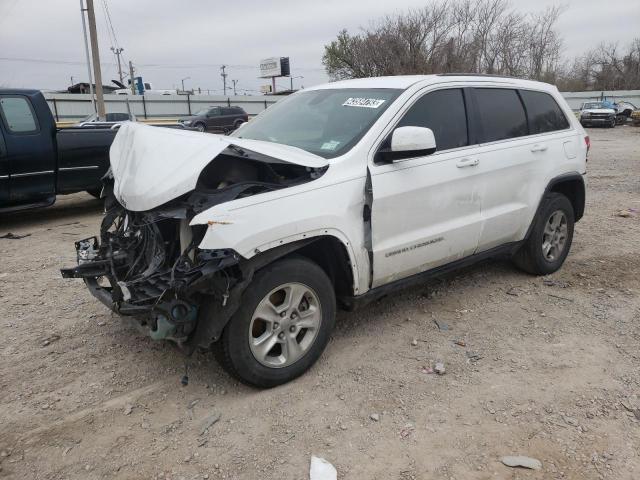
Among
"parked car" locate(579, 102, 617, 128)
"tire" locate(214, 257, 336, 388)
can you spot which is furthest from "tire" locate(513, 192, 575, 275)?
"parked car" locate(579, 102, 617, 128)

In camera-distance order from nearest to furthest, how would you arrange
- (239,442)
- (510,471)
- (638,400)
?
(510,471) < (239,442) < (638,400)

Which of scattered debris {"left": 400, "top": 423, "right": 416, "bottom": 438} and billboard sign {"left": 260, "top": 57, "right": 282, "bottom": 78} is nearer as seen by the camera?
scattered debris {"left": 400, "top": 423, "right": 416, "bottom": 438}

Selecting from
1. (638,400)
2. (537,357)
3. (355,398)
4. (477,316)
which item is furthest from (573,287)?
(355,398)

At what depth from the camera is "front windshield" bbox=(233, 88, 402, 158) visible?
3564mm

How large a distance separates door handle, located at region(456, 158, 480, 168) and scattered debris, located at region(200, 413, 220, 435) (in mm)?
2432

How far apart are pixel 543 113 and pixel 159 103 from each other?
34.4 metres

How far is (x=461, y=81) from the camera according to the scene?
4156mm

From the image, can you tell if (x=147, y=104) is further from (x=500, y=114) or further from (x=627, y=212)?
(x=500, y=114)

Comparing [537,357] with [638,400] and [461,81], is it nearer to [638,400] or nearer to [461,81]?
[638,400]

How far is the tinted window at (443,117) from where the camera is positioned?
3.77 meters

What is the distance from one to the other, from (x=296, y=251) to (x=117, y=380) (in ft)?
4.66

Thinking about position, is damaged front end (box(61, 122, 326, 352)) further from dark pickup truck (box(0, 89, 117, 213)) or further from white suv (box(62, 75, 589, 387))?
dark pickup truck (box(0, 89, 117, 213))

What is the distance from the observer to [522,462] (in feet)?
8.45

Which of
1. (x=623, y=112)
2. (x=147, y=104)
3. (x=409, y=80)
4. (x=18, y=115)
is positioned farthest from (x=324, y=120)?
(x=623, y=112)
